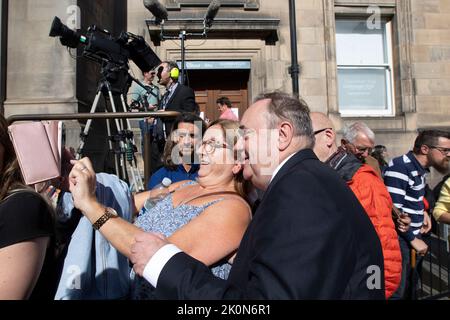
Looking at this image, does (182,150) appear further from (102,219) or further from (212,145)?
(102,219)

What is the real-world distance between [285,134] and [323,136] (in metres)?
1.22

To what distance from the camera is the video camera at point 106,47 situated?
12.9ft

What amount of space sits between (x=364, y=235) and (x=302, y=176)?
284mm

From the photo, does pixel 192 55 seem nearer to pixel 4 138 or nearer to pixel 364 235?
pixel 4 138

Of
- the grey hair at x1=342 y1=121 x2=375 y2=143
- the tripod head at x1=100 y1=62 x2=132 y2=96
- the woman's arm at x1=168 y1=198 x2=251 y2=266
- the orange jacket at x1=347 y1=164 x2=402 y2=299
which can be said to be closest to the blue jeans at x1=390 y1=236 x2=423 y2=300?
the orange jacket at x1=347 y1=164 x2=402 y2=299

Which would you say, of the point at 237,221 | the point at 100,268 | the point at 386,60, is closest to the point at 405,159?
the point at 237,221

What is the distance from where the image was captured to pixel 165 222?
187 cm

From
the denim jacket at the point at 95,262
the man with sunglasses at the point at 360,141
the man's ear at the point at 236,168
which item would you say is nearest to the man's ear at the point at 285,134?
the man's ear at the point at 236,168

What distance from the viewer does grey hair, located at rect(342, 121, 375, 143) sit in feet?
10.6

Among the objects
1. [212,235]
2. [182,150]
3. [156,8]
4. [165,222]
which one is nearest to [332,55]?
[156,8]

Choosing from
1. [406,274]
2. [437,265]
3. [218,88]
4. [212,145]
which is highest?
[218,88]

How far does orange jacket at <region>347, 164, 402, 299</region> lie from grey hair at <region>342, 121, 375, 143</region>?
2.69 feet

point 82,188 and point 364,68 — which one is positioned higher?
point 364,68

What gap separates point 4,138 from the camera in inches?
65.6
